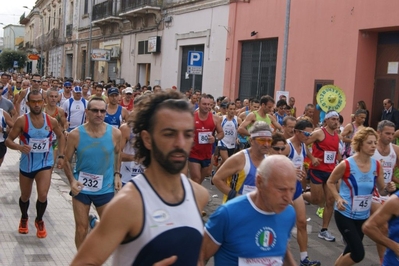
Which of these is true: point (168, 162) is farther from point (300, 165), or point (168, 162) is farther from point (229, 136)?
point (229, 136)

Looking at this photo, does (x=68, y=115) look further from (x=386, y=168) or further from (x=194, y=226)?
(x=194, y=226)

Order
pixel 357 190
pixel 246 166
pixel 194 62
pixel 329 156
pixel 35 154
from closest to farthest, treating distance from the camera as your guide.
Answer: pixel 246 166
pixel 357 190
pixel 35 154
pixel 329 156
pixel 194 62

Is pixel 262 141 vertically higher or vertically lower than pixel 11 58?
lower

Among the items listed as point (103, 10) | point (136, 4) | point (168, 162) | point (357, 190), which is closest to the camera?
point (168, 162)

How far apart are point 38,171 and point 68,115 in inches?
214

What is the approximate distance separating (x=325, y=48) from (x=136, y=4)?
53.3ft

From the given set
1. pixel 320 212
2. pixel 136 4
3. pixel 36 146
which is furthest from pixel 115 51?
pixel 36 146

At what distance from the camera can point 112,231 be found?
2.45 m

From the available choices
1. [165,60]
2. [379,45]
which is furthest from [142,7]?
[379,45]

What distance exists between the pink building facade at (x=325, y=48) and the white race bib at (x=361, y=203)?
9.22 meters

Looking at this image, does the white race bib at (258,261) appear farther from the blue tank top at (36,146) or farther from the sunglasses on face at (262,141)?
the blue tank top at (36,146)

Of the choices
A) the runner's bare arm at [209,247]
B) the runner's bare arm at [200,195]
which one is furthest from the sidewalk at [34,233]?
the runner's bare arm at [200,195]

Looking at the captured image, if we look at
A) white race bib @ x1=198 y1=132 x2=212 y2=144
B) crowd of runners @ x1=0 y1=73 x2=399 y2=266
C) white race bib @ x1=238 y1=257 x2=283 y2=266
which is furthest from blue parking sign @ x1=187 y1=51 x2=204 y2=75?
white race bib @ x1=238 y1=257 x2=283 y2=266

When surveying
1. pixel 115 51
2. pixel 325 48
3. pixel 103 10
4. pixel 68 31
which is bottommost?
pixel 325 48
